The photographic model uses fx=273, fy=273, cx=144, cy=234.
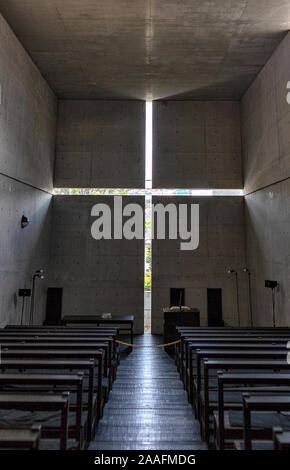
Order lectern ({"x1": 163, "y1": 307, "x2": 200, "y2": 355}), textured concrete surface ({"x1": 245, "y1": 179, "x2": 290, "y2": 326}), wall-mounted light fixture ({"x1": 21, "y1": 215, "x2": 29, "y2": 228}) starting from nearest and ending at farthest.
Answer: textured concrete surface ({"x1": 245, "y1": 179, "x2": 290, "y2": 326})
lectern ({"x1": 163, "y1": 307, "x2": 200, "y2": 355})
wall-mounted light fixture ({"x1": 21, "y1": 215, "x2": 29, "y2": 228})

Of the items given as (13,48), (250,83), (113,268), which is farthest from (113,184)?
(250,83)

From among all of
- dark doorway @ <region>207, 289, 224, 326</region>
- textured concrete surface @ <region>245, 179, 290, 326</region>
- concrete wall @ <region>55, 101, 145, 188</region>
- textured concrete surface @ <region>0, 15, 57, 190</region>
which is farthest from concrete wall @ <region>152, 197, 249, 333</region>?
textured concrete surface @ <region>0, 15, 57, 190</region>

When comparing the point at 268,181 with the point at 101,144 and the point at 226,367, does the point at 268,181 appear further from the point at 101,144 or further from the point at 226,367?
the point at 226,367

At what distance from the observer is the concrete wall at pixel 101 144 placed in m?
8.61

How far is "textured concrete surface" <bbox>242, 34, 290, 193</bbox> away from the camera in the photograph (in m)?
5.99

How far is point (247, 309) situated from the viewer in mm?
7953

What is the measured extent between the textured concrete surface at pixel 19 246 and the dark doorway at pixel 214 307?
478 centimetres

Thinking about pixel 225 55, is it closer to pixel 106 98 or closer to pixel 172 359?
pixel 106 98

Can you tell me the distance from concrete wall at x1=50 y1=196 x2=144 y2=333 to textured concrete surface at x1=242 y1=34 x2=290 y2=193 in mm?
3466

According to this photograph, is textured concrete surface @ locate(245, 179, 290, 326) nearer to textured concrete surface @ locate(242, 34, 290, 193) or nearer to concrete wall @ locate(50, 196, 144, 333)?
textured concrete surface @ locate(242, 34, 290, 193)

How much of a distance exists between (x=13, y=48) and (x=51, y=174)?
129 inches

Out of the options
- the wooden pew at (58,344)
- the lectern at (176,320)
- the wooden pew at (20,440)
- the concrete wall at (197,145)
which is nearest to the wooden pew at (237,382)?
the wooden pew at (20,440)

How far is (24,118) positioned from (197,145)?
5.08 m

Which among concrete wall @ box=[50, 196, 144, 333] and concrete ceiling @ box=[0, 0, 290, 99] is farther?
concrete wall @ box=[50, 196, 144, 333]
